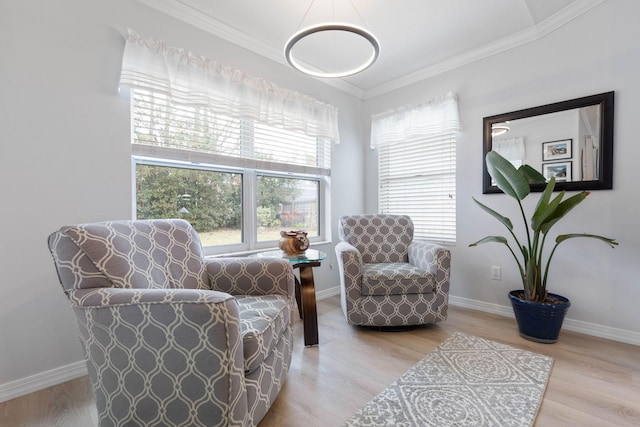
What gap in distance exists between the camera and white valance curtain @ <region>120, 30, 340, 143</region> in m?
1.87

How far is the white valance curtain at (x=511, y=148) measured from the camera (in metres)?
2.50

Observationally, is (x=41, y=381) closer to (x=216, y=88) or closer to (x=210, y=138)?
(x=210, y=138)

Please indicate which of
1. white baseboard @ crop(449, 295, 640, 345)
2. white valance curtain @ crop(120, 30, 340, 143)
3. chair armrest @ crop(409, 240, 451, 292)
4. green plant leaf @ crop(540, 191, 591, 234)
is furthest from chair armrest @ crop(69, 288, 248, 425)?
white baseboard @ crop(449, 295, 640, 345)

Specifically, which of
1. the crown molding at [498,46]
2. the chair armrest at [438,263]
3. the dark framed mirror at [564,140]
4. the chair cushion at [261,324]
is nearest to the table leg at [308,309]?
the chair cushion at [261,324]

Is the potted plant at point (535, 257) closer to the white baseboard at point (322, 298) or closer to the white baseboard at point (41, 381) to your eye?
the white baseboard at point (322, 298)

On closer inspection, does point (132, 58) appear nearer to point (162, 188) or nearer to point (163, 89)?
point (163, 89)

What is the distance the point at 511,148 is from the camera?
255 centimetres

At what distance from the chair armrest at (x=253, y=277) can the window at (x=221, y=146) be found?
72 cm

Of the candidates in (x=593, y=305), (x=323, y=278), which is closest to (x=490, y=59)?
(x=593, y=305)

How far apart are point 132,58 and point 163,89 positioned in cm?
23

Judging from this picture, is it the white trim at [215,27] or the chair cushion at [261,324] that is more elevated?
the white trim at [215,27]

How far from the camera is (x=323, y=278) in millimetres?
3166

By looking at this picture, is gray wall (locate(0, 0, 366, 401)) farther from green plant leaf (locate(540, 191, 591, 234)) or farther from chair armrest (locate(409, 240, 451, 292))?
green plant leaf (locate(540, 191, 591, 234))

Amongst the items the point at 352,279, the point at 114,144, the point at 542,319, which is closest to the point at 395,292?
the point at 352,279
